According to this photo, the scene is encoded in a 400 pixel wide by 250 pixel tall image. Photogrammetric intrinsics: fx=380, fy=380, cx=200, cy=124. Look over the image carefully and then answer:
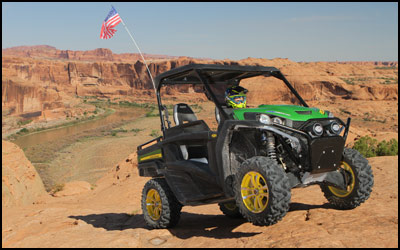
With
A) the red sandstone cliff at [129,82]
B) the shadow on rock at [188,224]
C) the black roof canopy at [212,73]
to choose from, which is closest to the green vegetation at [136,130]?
the red sandstone cliff at [129,82]

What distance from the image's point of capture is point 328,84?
56.2 m

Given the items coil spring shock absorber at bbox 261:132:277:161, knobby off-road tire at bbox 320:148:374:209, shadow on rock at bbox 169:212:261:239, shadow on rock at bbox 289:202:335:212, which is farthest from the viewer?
shadow on rock at bbox 289:202:335:212

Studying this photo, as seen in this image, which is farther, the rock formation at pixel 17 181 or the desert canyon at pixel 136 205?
the rock formation at pixel 17 181

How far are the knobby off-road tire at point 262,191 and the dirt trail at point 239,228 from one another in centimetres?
35

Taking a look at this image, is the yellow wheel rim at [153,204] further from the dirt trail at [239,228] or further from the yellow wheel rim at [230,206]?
the yellow wheel rim at [230,206]

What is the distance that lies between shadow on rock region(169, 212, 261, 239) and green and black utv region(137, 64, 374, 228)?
0.31m

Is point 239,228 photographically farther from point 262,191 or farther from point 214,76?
point 214,76

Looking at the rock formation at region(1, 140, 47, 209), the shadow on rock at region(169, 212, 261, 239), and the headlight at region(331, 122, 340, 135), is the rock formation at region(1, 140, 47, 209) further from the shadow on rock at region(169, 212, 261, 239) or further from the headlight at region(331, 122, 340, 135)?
the headlight at region(331, 122, 340, 135)

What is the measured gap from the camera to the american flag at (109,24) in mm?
13093

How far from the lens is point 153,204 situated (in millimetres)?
6539

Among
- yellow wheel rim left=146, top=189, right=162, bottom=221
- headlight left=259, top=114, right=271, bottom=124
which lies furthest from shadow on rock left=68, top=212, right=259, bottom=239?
headlight left=259, top=114, right=271, bottom=124

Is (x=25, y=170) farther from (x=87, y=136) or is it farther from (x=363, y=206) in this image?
(x=87, y=136)

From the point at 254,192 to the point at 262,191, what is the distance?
4.9 inches

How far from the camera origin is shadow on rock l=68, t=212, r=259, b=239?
5.54 meters
